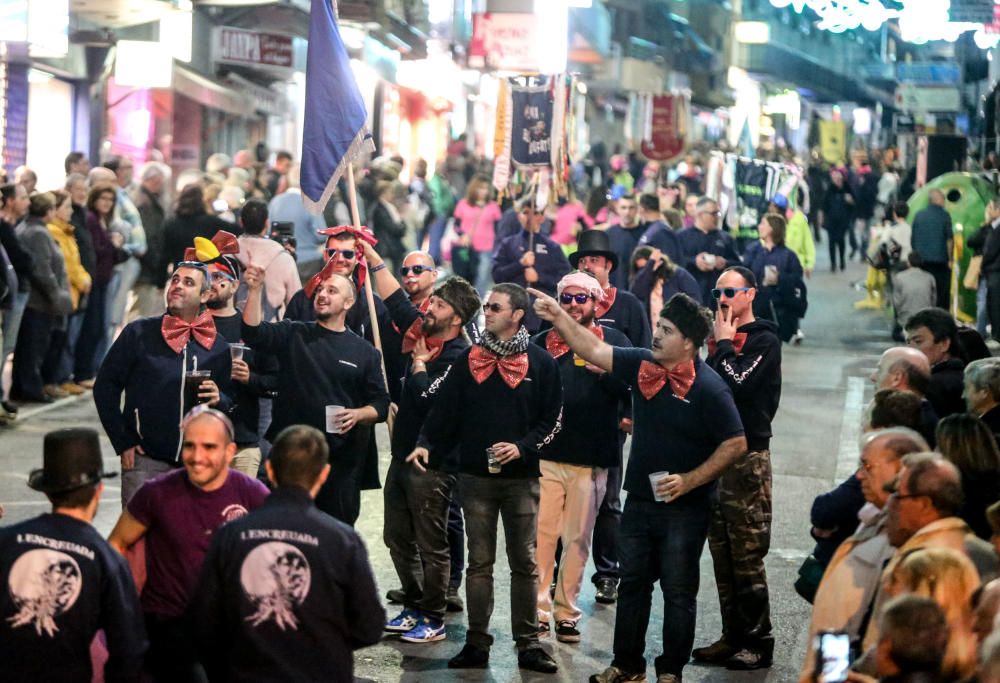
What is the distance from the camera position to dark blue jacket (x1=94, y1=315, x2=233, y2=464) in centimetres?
864

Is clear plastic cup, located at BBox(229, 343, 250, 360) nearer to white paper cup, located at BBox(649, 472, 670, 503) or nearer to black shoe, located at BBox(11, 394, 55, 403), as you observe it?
white paper cup, located at BBox(649, 472, 670, 503)

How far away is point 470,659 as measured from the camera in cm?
895

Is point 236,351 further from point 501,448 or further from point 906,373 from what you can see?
point 906,373

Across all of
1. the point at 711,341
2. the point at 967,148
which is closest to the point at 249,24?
the point at 967,148

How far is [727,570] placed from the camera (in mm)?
9453

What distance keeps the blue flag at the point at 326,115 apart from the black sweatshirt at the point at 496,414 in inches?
96.9

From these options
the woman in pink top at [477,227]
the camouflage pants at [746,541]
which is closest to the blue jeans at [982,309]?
the woman in pink top at [477,227]

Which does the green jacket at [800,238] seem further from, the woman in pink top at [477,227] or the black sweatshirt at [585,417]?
the black sweatshirt at [585,417]

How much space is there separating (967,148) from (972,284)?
30.0 ft

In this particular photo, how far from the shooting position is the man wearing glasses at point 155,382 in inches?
340

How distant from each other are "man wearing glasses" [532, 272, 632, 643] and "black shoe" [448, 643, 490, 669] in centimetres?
87

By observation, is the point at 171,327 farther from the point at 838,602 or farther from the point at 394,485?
the point at 838,602

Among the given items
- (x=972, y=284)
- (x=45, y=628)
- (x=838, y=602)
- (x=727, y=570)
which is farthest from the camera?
(x=972, y=284)

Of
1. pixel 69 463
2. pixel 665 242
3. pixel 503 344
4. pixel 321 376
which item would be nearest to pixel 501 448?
pixel 503 344
